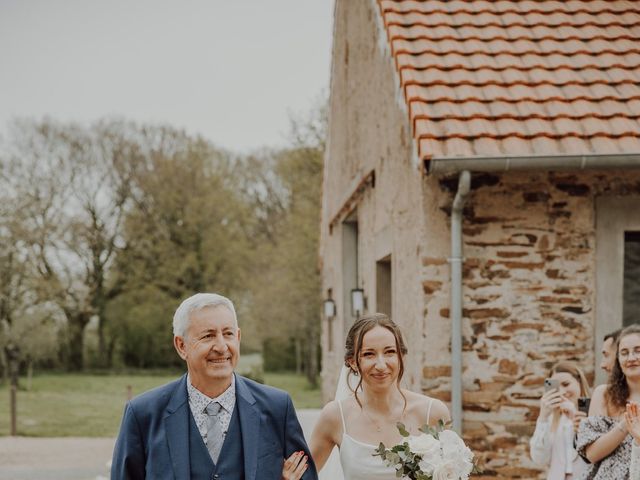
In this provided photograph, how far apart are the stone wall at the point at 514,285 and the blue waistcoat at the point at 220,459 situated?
3.89 metres

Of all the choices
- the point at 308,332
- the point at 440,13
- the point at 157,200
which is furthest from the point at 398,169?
the point at 157,200

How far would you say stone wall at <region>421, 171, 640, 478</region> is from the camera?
665 cm

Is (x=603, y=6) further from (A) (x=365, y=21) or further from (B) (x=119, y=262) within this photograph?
(B) (x=119, y=262)

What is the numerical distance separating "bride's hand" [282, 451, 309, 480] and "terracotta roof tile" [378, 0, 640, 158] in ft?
11.5

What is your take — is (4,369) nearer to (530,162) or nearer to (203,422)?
(530,162)

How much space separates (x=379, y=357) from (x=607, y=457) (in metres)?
1.59

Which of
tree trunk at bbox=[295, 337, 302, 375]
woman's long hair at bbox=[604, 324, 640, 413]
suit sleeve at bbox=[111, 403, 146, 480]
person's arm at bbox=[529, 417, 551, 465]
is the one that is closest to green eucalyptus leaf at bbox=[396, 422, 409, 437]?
suit sleeve at bbox=[111, 403, 146, 480]

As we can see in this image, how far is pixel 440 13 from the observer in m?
7.85

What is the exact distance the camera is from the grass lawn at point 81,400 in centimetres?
1719

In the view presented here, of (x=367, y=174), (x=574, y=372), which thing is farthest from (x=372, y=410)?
(x=367, y=174)

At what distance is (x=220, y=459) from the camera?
296 centimetres

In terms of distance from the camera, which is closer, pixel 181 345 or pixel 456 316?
A: pixel 181 345

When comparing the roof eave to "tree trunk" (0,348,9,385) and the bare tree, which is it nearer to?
the bare tree

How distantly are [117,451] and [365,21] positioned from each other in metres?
7.64
